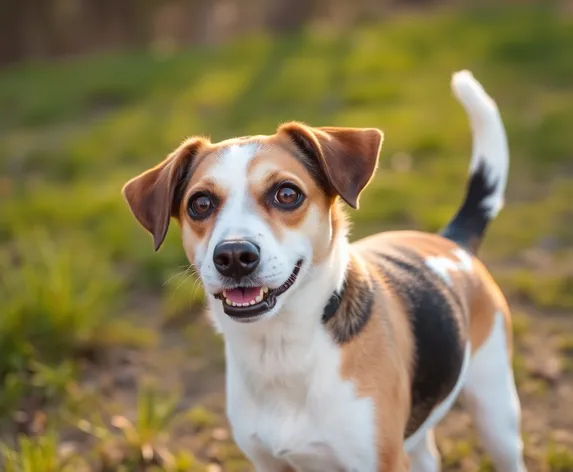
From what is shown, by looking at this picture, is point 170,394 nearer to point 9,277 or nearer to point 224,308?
point 9,277

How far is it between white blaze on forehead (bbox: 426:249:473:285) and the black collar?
63 cm

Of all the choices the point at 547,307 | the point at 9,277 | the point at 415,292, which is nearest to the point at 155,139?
the point at 9,277

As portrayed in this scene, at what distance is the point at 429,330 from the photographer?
312 centimetres

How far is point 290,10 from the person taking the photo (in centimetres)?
1266

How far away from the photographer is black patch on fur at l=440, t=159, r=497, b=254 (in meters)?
3.65

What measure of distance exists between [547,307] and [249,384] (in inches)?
109

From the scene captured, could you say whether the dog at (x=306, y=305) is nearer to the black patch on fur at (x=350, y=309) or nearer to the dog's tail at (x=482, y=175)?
the black patch on fur at (x=350, y=309)

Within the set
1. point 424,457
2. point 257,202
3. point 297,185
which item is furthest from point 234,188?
point 424,457

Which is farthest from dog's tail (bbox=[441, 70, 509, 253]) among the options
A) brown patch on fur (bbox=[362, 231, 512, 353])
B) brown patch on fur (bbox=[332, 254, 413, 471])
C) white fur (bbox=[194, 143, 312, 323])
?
white fur (bbox=[194, 143, 312, 323])

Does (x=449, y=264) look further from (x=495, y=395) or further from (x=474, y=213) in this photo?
(x=495, y=395)

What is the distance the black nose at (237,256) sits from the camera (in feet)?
8.17

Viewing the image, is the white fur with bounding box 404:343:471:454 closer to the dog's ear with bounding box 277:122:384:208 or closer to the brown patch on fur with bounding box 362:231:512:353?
the brown patch on fur with bounding box 362:231:512:353

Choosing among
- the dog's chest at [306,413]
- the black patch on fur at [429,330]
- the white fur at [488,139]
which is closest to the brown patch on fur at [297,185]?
the dog's chest at [306,413]

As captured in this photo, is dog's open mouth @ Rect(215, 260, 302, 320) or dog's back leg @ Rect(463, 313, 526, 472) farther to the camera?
dog's back leg @ Rect(463, 313, 526, 472)
